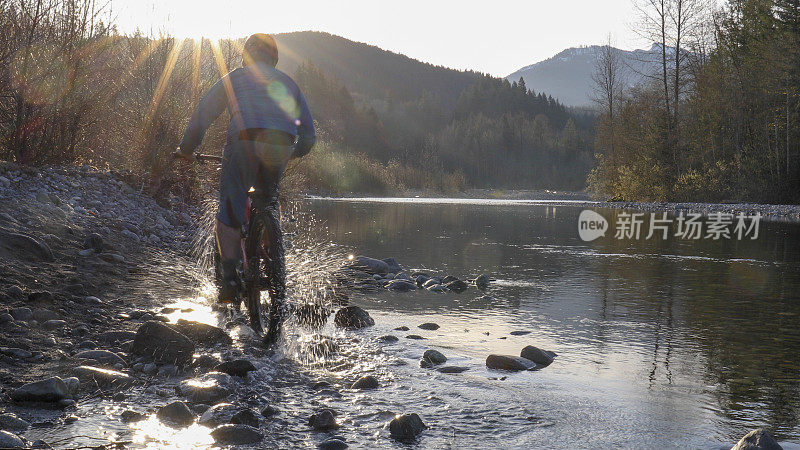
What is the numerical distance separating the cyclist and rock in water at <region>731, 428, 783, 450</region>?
11.6ft

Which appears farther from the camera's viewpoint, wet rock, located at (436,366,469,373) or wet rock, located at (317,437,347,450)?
wet rock, located at (436,366,469,373)

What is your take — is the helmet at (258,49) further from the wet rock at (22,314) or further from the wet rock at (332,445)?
the wet rock at (332,445)

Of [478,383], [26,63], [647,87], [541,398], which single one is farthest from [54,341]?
[647,87]

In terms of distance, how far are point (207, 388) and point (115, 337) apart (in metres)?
1.39

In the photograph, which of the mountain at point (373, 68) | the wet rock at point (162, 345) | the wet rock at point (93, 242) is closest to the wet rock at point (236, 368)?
the wet rock at point (162, 345)

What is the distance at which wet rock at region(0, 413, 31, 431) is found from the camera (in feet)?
9.39

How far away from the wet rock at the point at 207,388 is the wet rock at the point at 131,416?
0.35m

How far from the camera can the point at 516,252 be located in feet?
45.0

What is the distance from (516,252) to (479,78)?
17371 cm

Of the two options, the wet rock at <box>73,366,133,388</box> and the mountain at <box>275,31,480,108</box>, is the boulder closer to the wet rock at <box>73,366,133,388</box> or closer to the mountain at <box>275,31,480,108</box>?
the wet rock at <box>73,366,133,388</box>

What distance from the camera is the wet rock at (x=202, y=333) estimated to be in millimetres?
4898

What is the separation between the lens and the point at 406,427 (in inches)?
125

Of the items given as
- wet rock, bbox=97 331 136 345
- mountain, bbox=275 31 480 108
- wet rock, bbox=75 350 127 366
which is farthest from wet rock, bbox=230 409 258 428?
mountain, bbox=275 31 480 108

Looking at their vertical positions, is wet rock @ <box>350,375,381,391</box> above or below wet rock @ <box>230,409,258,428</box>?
below
